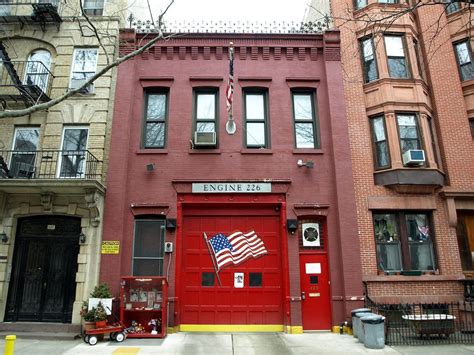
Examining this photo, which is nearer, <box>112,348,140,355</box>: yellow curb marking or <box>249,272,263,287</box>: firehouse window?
<box>112,348,140,355</box>: yellow curb marking

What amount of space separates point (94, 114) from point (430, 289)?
484 inches

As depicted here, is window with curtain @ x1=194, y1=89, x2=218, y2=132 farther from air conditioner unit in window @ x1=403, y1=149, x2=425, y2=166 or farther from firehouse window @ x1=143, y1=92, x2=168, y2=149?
air conditioner unit in window @ x1=403, y1=149, x2=425, y2=166

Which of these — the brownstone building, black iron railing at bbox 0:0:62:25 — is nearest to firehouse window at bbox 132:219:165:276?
the brownstone building

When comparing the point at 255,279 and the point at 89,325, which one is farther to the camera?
the point at 255,279

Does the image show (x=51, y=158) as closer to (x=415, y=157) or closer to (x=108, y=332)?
(x=108, y=332)

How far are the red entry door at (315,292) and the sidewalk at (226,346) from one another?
812 millimetres

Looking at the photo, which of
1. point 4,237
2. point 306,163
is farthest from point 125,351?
point 306,163

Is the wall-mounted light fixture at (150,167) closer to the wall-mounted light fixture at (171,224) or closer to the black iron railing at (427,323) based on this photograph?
the wall-mounted light fixture at (171,224)

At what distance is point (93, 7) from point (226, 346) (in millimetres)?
12747

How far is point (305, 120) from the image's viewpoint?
1269cm

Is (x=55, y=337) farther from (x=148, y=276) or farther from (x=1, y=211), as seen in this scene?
(x=1, y=211)

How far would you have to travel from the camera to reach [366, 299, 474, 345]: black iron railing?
9.44 meters

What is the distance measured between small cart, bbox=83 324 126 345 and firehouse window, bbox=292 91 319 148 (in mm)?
7920

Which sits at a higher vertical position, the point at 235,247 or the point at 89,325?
the point at 235,247
